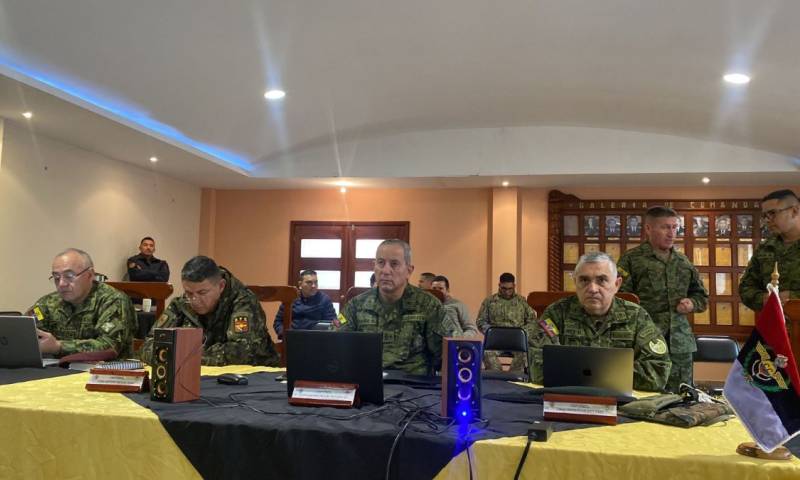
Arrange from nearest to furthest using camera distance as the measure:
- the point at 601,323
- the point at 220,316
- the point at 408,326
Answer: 1. the point at 601,323
2. the point at 408,326
3. the point at 220,316

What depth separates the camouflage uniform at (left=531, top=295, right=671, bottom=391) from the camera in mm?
2271

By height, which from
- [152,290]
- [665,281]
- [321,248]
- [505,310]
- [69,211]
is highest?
[69,211]

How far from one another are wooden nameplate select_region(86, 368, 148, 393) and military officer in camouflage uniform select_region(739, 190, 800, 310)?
2896 millimetres

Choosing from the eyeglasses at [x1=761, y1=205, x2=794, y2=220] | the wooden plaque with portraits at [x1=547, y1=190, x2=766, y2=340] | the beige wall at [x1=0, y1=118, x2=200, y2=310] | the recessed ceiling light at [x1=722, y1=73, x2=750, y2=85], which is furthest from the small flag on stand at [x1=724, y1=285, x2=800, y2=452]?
the wooden plaque with portraits at [x1=547, y1=190, x2=766, y2=340]

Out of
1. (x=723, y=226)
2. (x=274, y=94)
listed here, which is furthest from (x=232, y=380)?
(x=723, y=226)

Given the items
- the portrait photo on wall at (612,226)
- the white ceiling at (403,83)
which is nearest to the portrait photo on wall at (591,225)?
the portrait photo on wall at (612,226)

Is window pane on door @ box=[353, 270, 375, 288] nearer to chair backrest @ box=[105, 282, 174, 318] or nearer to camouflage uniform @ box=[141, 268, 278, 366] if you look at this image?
chair backrest @ box=[105, 282, 174, 318]

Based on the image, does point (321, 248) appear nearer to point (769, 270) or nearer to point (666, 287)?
point (666, 287)

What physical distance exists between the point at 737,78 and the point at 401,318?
3866 millimetres

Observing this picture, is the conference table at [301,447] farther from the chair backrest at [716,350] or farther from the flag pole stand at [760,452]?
the chair backrest at [716,350]

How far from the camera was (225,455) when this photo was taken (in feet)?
5.12

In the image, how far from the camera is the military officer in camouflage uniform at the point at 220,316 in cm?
283

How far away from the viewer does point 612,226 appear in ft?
26.7

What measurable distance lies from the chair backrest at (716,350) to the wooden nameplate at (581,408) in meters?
2.20
